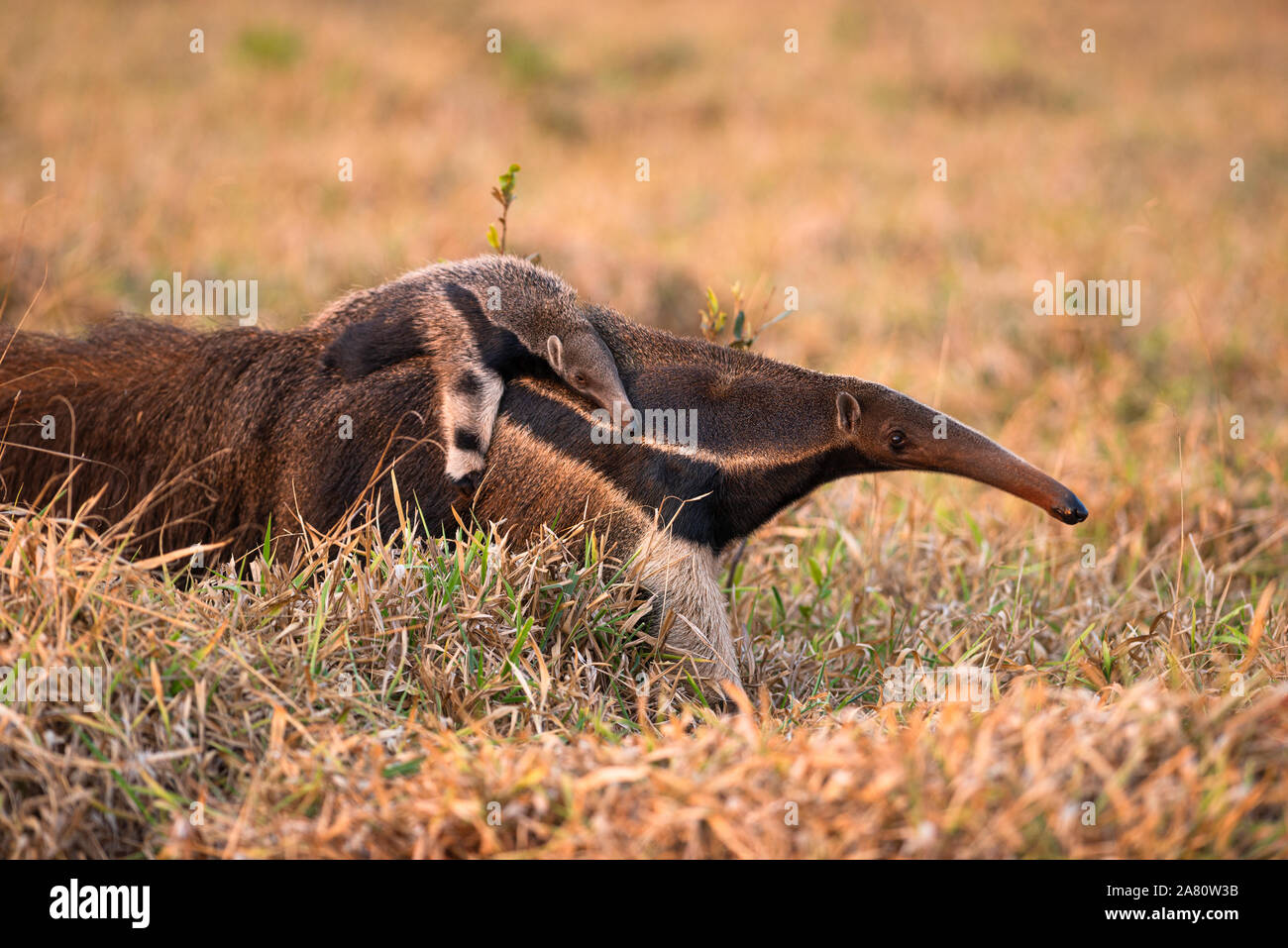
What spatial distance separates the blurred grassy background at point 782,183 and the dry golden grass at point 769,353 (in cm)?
7

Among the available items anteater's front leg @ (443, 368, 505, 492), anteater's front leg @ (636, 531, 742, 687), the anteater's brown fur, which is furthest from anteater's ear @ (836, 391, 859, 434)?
anteater's front leg @ (443, 368, 505, 492)

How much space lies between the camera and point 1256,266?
11.4 meters

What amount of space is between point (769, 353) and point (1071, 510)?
17.9ft

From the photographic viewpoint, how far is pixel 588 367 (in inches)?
161

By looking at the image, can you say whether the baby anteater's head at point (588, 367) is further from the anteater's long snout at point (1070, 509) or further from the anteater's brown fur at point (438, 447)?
the anteater's long snout at point (1070, 509)

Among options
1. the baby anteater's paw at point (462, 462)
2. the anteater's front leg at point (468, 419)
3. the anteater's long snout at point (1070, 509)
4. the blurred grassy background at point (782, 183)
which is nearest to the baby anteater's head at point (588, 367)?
the anteater's front leg at point (468, 419)

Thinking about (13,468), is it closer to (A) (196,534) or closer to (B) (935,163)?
(A) (196,534)

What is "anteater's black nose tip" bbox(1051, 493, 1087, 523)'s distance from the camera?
158 inches

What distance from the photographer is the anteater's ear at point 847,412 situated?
411 cm

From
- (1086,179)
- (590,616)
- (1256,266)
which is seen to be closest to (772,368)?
(590,616)

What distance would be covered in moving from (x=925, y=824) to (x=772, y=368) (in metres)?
2.06

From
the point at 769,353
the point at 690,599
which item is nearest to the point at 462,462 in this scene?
the point at 690,599

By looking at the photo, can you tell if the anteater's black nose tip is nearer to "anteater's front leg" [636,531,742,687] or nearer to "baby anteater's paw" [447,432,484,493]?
"anteater's front leg" [636,531,742,687]

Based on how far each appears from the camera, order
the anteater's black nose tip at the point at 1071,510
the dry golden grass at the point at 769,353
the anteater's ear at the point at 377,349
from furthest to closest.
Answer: the anteater's ear at the point at 377,349
the anteater's black nose tip at the point at 1071,510
the dry golden grass at the point at 769,353
